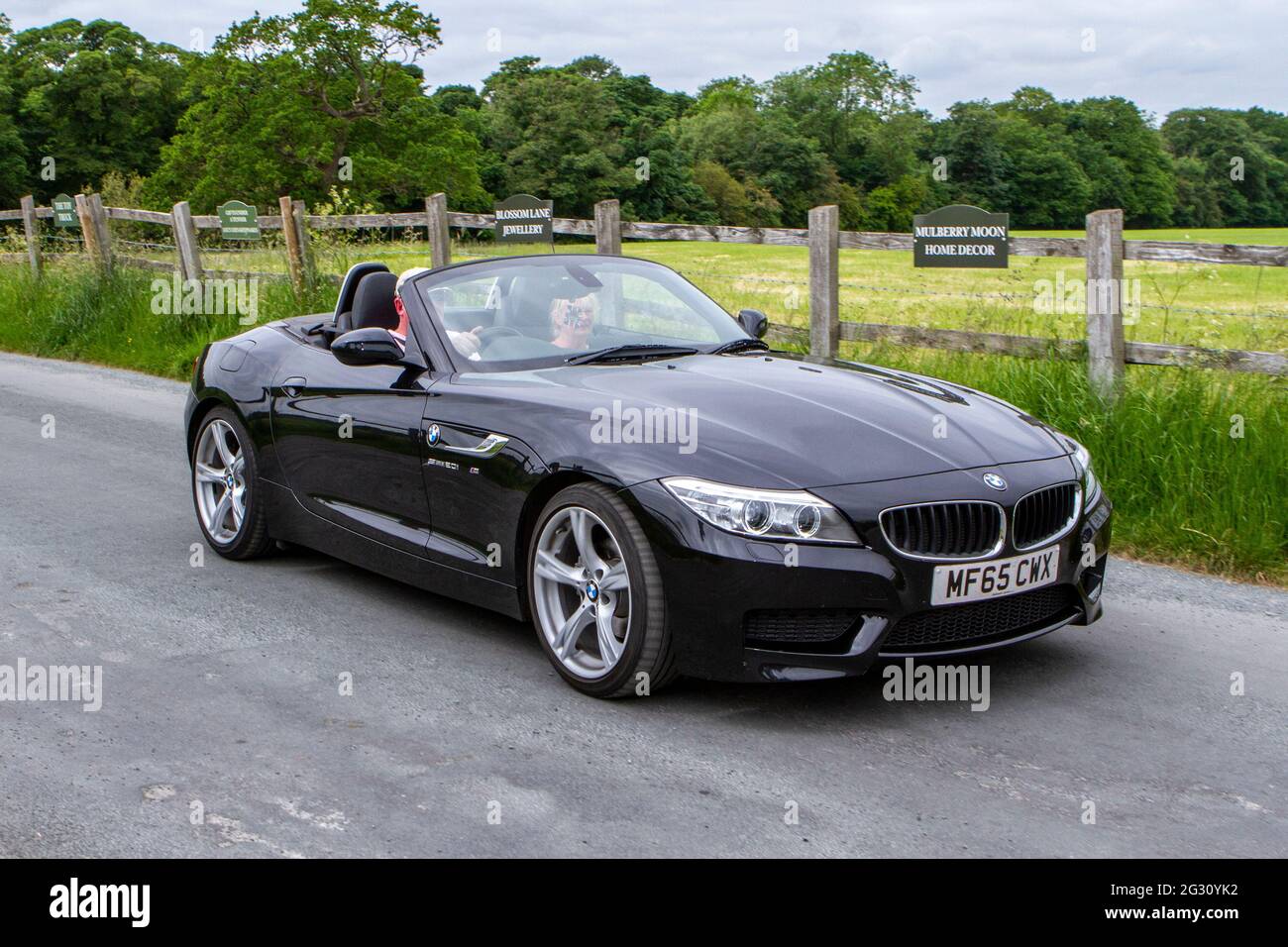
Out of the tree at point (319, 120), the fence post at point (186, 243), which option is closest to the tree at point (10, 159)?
the tree at point (319, 120)

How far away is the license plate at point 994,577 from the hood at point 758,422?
1.15ft

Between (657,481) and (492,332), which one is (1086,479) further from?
(492,332)

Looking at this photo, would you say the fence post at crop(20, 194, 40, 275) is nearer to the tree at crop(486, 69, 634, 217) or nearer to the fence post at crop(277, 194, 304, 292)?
the fence post at crop(277, 194, 304, 292)

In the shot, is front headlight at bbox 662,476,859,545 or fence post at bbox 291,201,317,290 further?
fence post at bbox 291,201,317,290

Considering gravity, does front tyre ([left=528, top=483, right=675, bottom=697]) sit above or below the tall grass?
below

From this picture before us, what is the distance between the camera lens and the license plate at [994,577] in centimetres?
441

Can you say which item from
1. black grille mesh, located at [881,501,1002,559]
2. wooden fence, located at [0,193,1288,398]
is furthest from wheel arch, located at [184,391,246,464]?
black grille mesh, located at [881,501,1002,559]

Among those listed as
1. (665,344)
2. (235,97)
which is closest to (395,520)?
(665,344)

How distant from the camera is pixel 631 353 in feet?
19.0

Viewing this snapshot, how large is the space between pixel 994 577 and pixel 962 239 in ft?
18.4

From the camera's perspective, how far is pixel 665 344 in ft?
19.5

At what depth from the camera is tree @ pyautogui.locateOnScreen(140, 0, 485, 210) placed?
58938 millimetres

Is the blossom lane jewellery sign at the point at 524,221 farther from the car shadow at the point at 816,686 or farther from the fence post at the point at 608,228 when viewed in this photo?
the car shadow at the point at 816,686
